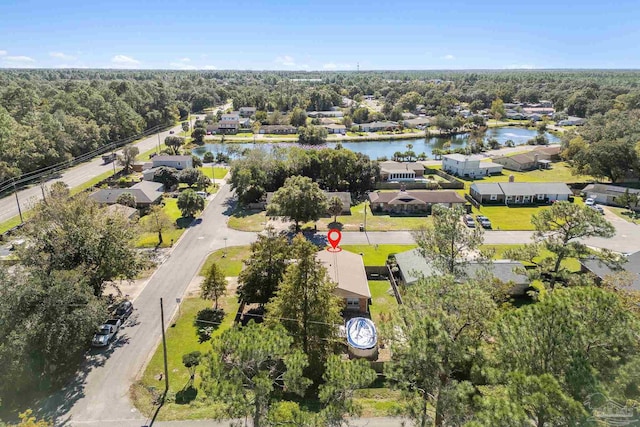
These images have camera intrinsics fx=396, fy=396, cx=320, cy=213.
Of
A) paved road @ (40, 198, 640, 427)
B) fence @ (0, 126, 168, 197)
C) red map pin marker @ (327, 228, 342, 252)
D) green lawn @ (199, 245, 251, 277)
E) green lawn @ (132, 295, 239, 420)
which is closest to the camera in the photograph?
paved road @ (40, 198, 640, 427)

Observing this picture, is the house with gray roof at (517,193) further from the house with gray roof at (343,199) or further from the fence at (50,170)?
the fence at (50,170)

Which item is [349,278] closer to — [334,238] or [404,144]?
[334,238]

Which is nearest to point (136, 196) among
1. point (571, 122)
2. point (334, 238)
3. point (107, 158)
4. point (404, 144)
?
point (334, 238)

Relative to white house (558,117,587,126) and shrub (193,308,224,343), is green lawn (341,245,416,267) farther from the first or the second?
white house (558,117,587,126)

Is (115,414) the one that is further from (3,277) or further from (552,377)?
(552,377)

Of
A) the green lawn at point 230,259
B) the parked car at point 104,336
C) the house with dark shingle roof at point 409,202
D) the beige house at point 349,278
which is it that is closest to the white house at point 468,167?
the house with dark shingle roof at point 409,202

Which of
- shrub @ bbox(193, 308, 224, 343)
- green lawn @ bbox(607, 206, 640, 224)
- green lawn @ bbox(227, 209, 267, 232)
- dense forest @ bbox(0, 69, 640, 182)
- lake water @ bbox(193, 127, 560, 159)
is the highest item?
dense forest @ bbox(0, 69, 640, 182)

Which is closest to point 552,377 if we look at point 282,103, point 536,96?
point 282,103

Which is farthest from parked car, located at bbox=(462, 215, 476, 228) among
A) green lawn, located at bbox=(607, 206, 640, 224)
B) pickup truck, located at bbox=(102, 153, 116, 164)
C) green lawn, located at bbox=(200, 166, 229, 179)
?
pickup truck, located at bbox=(102, 153, 116, 164)
